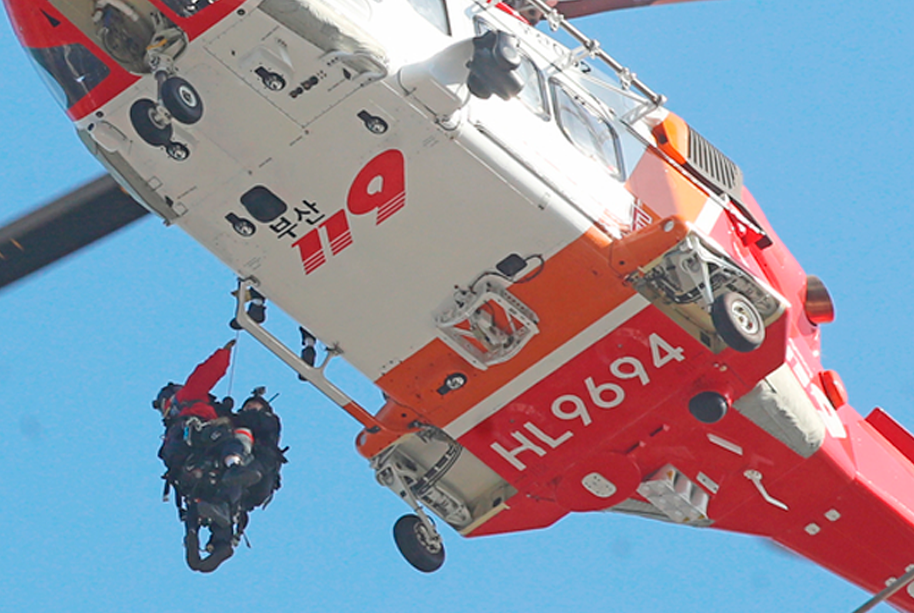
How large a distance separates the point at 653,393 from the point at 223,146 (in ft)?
16.1

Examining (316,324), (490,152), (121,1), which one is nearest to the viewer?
(121,1)

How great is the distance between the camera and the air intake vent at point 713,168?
17.7 m

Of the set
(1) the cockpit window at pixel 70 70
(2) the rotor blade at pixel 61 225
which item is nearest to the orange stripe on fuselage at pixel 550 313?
(2) the rotor blade at pixel 61 225

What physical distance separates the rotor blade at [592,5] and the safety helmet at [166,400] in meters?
6.48

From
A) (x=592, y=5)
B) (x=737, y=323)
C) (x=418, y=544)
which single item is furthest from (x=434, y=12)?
(x=418, y=544)

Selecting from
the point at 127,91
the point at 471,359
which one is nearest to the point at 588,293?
the point at 471,359

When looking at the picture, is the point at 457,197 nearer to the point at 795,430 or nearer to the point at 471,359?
the point at 471,359

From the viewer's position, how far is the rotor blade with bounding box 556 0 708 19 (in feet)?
63.5

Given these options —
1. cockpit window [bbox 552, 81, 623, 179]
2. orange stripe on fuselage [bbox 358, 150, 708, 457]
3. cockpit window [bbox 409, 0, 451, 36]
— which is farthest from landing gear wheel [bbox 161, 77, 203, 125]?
cockpit window [bbox 552, 81, 623, 179]

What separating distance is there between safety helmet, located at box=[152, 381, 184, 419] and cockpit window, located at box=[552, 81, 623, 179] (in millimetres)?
4803

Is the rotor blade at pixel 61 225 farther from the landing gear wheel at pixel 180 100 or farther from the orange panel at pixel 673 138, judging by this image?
the orange panel at pixel 673 138

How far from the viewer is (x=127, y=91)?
1478 centimetres

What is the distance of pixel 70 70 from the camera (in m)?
14.8

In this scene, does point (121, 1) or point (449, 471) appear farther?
point (449, 471)
